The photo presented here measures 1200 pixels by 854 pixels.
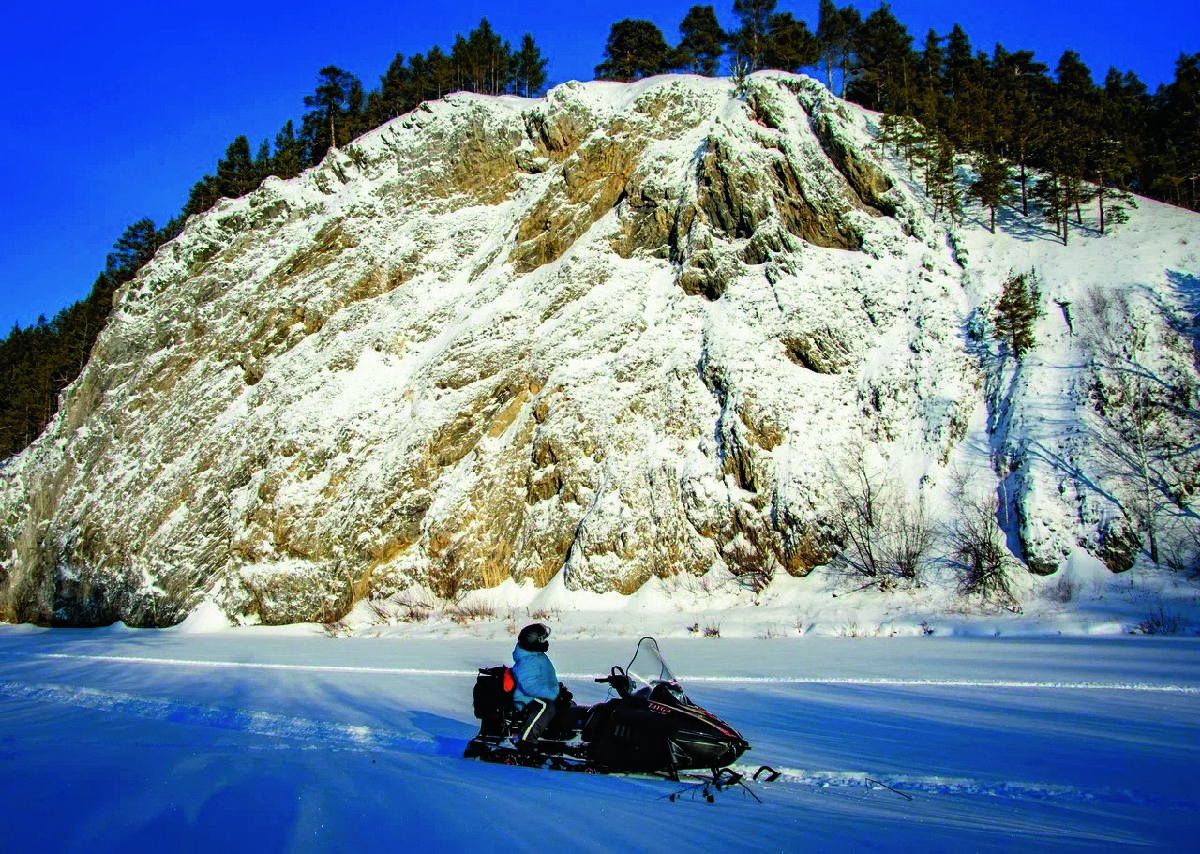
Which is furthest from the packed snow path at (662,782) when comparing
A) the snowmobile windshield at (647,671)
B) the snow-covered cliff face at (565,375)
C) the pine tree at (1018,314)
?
the pine tree at (1018,314)

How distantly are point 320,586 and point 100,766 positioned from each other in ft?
76.3

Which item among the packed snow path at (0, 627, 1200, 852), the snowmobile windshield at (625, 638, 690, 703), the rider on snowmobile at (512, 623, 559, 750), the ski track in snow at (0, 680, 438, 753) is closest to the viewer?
the packed snow path at (0, 627, 1200, 852)

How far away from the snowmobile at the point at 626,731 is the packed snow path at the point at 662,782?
0.90 feet

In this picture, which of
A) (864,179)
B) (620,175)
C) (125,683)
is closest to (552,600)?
(125,683)

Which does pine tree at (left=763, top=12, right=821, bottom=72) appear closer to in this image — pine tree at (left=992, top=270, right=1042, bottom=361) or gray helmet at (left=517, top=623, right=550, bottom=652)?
pine tree at (left=992, top=270, right=1042, bottom=361)

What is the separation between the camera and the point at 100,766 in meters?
7.00

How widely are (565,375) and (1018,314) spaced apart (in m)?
19.3

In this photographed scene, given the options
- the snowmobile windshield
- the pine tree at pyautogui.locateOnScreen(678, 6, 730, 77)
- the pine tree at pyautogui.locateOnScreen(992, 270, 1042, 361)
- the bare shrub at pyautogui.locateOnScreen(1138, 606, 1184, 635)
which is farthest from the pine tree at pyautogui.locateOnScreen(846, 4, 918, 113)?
the snowmobile windshield

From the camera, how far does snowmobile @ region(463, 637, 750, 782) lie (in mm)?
6715

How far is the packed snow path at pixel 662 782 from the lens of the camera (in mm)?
4984

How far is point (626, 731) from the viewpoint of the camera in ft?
23.4

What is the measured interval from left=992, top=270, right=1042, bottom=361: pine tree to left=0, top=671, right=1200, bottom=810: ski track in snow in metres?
22.9

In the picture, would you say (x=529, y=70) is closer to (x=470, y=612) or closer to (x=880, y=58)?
(x=880, y=58)

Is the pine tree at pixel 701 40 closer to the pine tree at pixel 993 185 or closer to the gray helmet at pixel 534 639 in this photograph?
the pine tree at pixel 993 185
